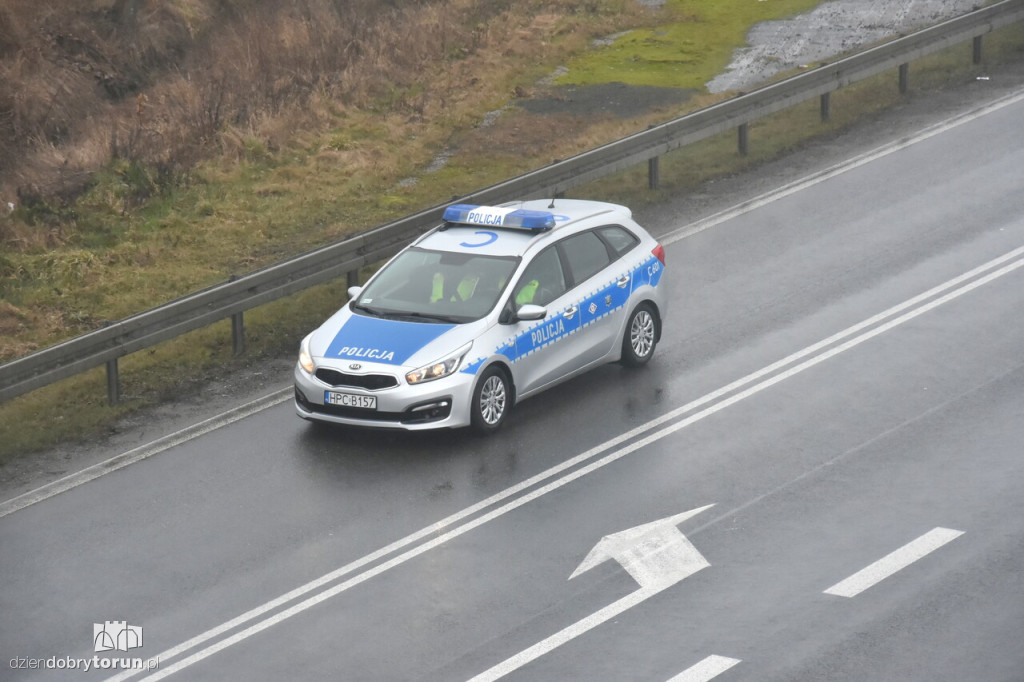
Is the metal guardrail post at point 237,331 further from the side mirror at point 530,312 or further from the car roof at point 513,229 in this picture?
the side mirror at point 530,312

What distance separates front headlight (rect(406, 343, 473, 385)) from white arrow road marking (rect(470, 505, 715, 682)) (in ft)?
7.72

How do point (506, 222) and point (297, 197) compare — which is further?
point (297, 197)

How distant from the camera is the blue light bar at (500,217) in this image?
45.3 ft

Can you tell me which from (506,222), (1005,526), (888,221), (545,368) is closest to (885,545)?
(1005,526)

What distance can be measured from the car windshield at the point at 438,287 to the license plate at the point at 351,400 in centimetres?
99

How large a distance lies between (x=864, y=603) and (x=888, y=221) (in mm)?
8915

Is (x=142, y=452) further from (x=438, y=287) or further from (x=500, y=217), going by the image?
(x=500, y=217)

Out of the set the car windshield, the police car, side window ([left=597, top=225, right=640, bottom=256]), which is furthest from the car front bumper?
side window ([left=597, top=225, right=640, bottom=256])

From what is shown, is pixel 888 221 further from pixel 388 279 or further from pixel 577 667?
pixel 577 667

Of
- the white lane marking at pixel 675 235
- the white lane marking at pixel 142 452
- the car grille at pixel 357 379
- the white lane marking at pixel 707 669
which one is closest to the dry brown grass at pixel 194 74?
the white lane marking at pixel 142 452

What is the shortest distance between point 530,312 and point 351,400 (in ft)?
5.65

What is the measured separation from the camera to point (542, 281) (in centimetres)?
1350

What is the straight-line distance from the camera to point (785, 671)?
28.8 ft

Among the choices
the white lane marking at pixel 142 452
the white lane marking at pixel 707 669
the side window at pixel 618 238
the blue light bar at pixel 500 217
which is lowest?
the white lane marking at pixel 142 452
